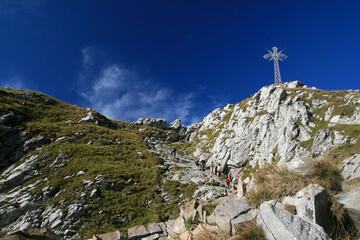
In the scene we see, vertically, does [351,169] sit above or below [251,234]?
above

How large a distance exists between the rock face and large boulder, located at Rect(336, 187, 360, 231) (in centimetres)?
2212

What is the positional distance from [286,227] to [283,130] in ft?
120

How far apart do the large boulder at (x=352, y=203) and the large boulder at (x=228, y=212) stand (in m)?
3.45

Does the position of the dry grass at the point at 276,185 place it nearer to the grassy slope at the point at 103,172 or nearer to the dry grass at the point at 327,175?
the dry grass at the point at 327,175

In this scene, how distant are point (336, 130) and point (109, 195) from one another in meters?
36.7

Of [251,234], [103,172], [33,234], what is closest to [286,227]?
[251,234]

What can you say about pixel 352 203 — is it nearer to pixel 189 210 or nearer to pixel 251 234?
pixel 251 234

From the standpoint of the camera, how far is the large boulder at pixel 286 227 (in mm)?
4371

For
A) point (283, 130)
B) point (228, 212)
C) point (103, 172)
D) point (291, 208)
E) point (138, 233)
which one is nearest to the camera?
point (291, 208)

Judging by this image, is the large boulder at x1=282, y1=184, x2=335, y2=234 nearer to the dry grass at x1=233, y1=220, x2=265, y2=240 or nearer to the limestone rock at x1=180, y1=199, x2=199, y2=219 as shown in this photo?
the dry grass at x1=233, y1=220, x2=265, y2=240

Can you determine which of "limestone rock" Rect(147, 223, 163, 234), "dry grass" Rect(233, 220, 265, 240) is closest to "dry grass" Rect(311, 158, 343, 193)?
"dry grass" Rect(233, 220, 265, 240)

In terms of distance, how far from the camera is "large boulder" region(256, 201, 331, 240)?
14.3 ft

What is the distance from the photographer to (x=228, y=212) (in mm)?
7902

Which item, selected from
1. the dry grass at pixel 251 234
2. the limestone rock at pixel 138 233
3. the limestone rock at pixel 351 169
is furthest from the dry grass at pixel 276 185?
the limestone rock at pixel 138 233
